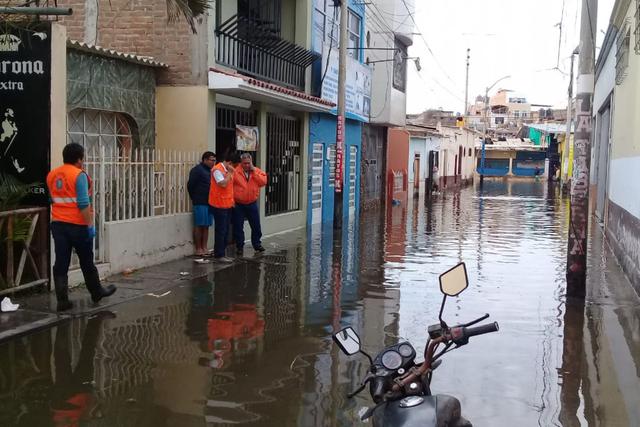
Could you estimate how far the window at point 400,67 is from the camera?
26328 millimetres

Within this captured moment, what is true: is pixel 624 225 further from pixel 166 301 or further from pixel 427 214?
pixel 427 214

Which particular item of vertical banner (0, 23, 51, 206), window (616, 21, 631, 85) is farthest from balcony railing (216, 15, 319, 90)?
window (616, 21, 631, 85)

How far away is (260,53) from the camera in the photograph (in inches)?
601

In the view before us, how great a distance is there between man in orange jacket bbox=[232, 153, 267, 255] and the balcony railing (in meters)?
2.12

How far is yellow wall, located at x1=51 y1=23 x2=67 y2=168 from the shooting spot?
8.53m

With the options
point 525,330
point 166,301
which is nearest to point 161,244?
point 166,301

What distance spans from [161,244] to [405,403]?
8.37m

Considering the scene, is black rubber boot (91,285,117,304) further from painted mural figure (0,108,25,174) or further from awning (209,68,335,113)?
awning (209,68,335,113)

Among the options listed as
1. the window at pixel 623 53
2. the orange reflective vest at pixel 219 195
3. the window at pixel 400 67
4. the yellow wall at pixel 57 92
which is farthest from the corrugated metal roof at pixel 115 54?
the window at pixel 400 67

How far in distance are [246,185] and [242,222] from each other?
0.65 meters

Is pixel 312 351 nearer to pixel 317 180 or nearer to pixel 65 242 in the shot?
pixel 65 242

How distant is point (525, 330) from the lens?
7.71 meters

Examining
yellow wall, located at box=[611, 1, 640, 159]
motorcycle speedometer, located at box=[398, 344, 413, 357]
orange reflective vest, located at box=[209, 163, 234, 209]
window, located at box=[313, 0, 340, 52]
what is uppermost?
window, located at box=[313, 0, 340, 52]

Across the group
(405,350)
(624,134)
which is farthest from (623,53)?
(405,350)
